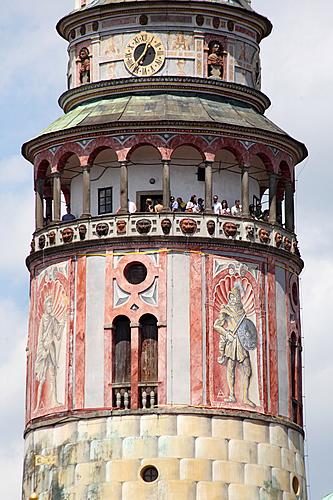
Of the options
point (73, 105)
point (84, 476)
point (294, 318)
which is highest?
point (73, 105)

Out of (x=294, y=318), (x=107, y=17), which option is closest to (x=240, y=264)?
(x=294, y=318)

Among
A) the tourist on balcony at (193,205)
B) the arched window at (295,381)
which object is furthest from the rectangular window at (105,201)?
the arched window at (295,381)

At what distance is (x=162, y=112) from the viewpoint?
9219 cm

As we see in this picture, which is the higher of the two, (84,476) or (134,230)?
(134,230)

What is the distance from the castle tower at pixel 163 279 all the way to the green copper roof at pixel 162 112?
78mm

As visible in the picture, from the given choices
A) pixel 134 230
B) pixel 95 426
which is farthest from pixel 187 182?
pixel 95 426

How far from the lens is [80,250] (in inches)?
3617

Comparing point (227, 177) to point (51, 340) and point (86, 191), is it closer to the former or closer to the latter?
point (86, 191)

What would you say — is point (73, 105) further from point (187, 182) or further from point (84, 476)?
point (84, 476)

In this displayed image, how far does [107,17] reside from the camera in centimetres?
9456

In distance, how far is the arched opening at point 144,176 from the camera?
302ft

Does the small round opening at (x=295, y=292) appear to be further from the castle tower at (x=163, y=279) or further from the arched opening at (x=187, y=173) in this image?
the arched opening at (x=187, y=173)

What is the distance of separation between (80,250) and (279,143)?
24.4 feet

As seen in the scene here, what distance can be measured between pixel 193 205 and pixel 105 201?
9.75 feet
